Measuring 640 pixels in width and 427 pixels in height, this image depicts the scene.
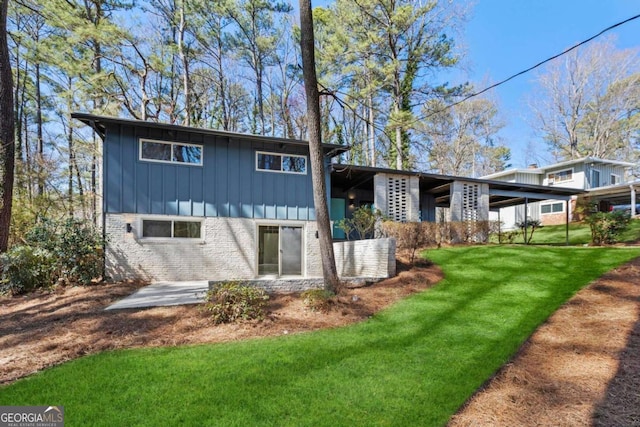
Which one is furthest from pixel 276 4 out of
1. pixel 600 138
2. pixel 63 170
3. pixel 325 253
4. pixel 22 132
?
pixel 600 138

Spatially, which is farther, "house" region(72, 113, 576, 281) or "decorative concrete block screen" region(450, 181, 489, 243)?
"decorative concrete block screen" region(450, 181, 489, 243)

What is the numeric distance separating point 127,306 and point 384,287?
5.19m

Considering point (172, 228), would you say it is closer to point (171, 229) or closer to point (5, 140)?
point (171, 229)

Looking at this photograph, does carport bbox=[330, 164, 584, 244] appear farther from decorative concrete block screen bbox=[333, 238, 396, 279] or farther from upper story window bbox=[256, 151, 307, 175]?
decorative concrete block screen bbox=[333, 238, 396, 279]

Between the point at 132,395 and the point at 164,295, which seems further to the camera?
the point at 164,295

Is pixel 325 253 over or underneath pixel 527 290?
over

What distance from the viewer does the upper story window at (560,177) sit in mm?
20961


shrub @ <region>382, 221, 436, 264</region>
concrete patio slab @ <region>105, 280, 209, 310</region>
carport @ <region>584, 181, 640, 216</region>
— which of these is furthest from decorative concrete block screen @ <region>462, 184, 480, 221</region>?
concrete patio slab @ <region>105, 280, 209, 310</region>

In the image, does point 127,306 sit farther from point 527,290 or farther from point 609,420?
point 527,290

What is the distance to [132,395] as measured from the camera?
2750 millimetres

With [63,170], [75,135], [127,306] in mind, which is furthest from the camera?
[75,135]

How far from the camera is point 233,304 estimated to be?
16.3 ft

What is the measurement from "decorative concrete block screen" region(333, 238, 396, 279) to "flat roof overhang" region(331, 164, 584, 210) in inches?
115

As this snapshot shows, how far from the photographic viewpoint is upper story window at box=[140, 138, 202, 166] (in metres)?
8.63
